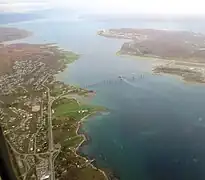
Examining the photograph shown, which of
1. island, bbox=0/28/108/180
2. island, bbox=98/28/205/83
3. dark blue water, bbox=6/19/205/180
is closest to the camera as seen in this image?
island, bbox=0/28/108/180

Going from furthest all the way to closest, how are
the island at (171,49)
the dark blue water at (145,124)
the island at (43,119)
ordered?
the island at (171,49), the dark blue water at (145,124), the island at (43,119)

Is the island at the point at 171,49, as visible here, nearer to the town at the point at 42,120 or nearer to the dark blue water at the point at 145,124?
the dark blue water at the point at 145,124

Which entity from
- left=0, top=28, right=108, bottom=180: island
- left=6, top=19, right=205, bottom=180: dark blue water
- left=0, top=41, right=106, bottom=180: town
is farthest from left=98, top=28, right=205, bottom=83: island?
left=0, top=41, right=106, bottom=180: town

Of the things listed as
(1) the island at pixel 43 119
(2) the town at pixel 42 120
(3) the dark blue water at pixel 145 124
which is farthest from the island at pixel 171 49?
(2) the town at pixel 42 120

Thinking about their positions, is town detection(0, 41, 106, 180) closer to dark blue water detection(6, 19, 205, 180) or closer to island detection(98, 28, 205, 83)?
dark blue water detection(6, 19, 205, 180)

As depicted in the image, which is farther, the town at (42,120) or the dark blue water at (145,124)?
the dark blue water at (145,124)

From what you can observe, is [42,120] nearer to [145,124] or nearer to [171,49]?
[145,124]

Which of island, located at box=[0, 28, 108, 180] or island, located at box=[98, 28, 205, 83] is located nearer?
island, located at box=[0, 28, 108, 180]
